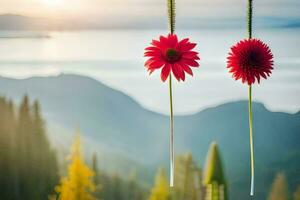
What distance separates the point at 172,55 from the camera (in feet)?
4.68

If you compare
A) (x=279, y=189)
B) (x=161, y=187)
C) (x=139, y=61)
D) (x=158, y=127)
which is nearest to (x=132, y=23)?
(x=139, y=61)

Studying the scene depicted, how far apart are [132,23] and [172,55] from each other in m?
0.18

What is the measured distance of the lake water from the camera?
61.6 inches

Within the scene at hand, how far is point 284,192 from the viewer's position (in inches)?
63.0

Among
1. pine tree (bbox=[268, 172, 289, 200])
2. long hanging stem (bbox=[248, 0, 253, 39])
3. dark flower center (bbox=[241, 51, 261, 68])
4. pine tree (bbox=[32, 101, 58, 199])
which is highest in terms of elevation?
long hanging stem (bbox=[248, 0, 253, 39])

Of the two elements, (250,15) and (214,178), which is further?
(214,178)

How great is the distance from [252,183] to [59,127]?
0.45 meters

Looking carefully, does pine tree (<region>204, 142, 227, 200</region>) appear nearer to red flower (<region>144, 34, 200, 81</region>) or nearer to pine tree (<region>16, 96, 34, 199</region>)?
red flower (<region>144, 34, 200, 81</region>)

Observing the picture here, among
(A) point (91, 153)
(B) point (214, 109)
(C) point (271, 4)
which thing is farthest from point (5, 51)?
(C) point (271, 4)

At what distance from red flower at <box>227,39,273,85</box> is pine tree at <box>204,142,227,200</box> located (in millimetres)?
207

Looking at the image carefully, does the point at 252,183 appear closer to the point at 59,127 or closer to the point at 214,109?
the point at 214,109

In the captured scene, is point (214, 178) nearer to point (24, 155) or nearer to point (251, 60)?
point (251, 60)

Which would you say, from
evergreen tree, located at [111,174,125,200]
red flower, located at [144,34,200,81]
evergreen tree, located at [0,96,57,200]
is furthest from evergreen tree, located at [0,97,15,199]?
red flower, located at [144,34,200,81]

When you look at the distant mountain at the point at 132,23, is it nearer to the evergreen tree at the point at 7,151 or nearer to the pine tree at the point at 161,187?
the evergreen tree at the point at 7,151
